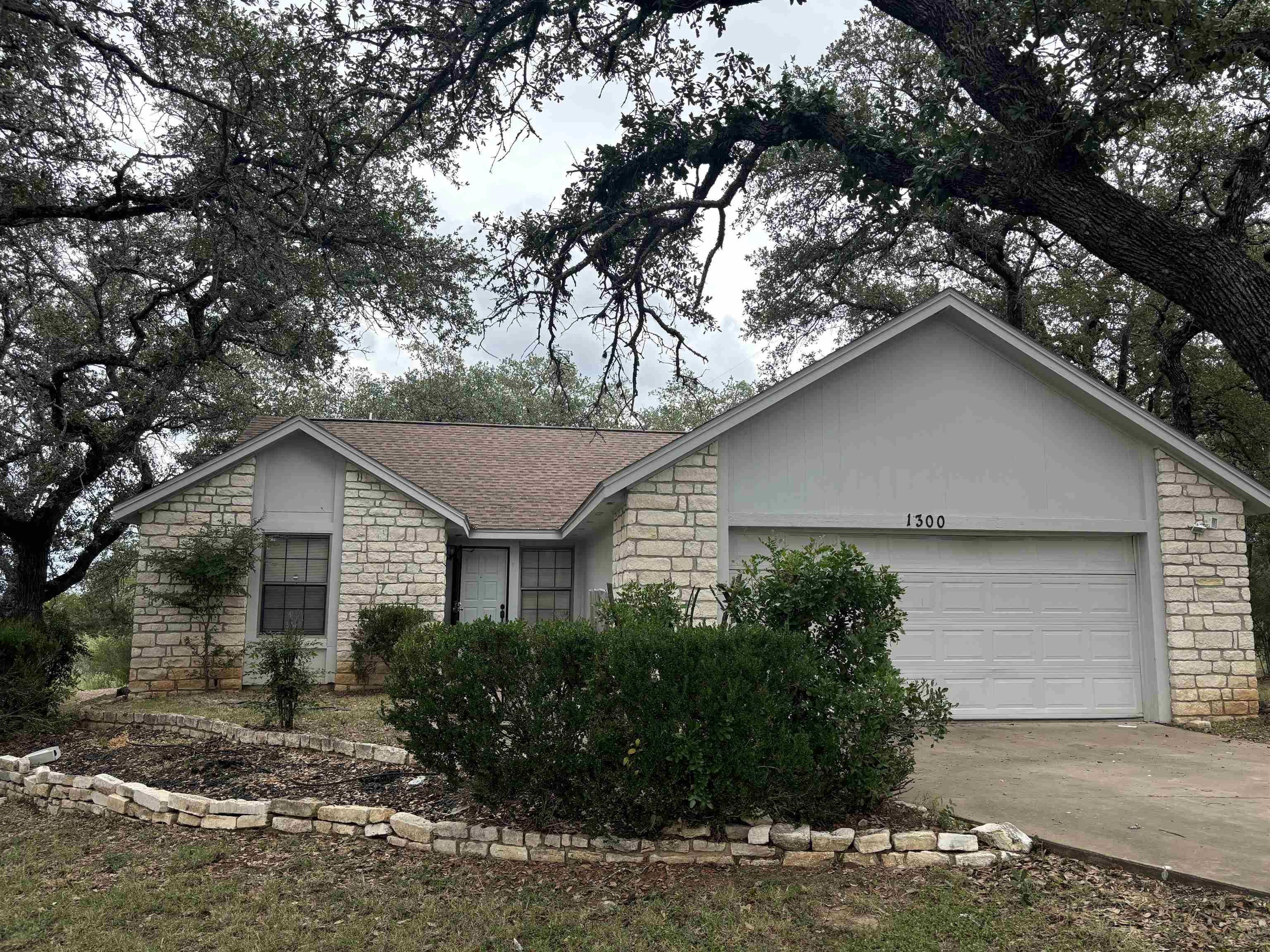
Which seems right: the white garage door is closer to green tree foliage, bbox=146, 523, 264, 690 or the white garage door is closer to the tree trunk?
green tree foliage, bbox=146, 523, 264, 690

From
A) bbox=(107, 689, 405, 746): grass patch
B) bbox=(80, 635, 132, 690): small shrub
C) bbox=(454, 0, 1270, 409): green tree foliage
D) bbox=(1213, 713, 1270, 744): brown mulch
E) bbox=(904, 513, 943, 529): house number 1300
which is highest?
bbox=(454, 0, 1270, 409): green tree foliage

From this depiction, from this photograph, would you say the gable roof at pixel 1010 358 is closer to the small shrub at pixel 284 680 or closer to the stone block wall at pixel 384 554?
the small shrub at pixel 284 680

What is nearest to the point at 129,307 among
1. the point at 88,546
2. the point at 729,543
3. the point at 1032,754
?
the point at 88,546

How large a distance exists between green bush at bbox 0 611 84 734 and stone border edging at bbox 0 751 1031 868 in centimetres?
457

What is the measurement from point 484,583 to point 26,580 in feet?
27.5

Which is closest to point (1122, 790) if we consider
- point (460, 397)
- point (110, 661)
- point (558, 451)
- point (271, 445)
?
point (271, 445)

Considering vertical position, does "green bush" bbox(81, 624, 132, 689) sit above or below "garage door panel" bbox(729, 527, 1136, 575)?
below

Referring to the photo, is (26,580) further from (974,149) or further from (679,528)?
(974,149)

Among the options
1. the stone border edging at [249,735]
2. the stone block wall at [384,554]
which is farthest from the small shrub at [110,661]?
the stone border edging at [249,735]

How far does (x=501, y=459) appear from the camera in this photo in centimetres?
1753

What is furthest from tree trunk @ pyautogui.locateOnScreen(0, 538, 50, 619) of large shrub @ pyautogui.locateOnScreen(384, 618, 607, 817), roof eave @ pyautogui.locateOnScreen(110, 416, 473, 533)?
large shrub @ pyautogui.locateOnScreen(384, 618, 607, 817)

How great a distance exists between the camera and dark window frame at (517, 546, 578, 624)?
1519 cm

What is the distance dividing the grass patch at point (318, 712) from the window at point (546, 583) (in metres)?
3.22

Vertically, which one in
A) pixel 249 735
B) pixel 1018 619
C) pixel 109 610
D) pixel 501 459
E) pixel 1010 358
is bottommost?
pixel 249 735
